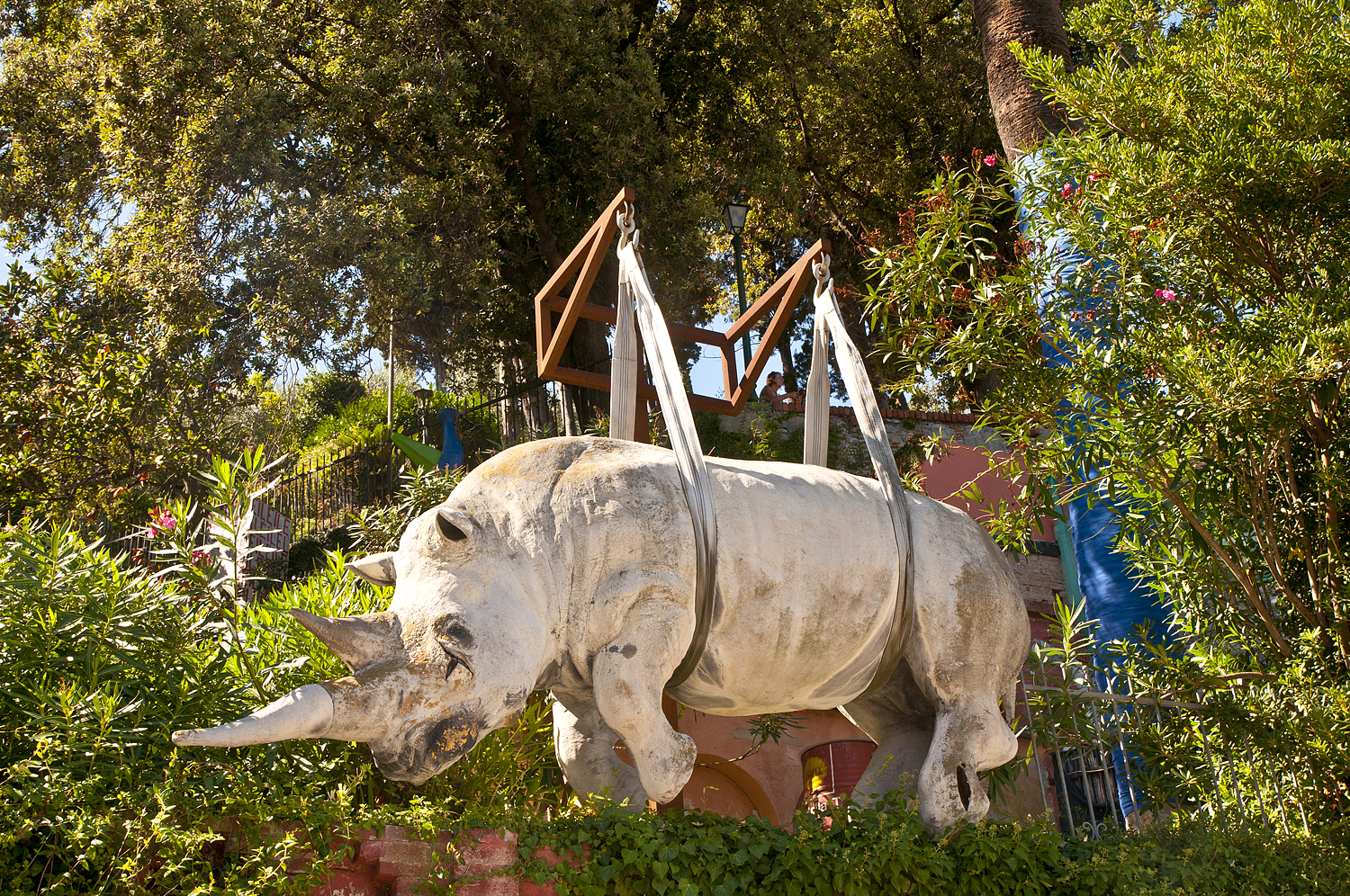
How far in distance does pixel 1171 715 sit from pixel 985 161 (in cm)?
319

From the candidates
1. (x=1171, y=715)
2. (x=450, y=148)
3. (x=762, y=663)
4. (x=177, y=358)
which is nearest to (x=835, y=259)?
(x=450, y=148)

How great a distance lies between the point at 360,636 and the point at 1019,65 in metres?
8.33

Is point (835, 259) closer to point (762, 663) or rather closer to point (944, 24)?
point (944, 24)

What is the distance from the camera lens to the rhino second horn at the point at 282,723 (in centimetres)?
308

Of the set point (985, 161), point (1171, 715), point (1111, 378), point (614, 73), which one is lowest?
point (1171, 715)

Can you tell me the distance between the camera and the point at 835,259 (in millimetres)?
17453

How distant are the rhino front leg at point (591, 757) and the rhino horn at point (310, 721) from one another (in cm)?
78

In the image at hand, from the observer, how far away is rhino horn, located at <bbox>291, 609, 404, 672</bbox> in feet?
10.9

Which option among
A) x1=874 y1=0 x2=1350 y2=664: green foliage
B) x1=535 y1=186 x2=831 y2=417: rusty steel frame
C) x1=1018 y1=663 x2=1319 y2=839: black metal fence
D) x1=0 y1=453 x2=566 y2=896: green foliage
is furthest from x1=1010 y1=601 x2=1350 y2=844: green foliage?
x1=0 y1=453 x2=566 y2=896: green foliage

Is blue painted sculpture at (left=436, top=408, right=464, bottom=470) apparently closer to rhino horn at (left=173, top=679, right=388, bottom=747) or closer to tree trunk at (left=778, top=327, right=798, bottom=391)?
tree trunk at (left=778, top=327, right=798, bottom=391)

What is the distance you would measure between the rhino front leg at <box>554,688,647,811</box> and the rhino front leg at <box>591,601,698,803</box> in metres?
0.25

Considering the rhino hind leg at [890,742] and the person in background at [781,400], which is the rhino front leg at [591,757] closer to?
the rhino hind leg at [890,742]

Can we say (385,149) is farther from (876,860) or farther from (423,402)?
(876,860)

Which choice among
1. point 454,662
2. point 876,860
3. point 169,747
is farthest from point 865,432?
point 169,747
